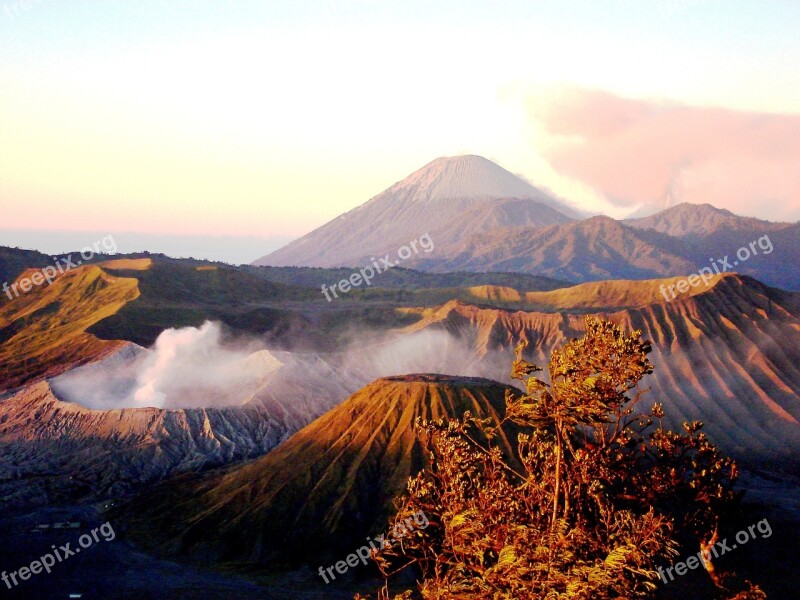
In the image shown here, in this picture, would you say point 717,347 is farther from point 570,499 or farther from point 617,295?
point 570,499

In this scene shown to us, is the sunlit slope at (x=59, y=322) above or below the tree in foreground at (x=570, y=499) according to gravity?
above

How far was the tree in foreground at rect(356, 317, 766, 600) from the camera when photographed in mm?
17516

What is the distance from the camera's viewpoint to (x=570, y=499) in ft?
66.6

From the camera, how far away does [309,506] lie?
7906 cm

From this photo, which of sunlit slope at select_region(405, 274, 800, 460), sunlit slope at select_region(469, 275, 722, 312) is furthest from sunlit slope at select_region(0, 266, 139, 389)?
sunlit slope at select_region(469, 275, 722, 312)

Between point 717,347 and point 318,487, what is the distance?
89069 mm

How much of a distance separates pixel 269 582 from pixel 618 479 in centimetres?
5201

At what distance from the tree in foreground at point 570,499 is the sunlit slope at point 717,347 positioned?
4092 inches

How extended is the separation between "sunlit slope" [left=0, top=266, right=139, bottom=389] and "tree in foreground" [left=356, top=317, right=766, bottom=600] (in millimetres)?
118990

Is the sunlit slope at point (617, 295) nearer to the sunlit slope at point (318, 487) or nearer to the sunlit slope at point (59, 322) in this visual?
the sunlit slope at point (318, 487)

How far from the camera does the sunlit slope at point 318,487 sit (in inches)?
2963

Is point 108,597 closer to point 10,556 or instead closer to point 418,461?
point 10,556

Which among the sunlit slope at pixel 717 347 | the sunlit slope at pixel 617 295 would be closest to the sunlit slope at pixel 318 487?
the sunlit slope at pixel 717 347

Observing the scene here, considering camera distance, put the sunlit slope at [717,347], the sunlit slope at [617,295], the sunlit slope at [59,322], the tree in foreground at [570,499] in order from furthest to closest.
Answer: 1. the sunlit slope at [617,295]
2. the sunlit slope at [59,322]
3. the sunlit slope at [717,347]
4. the tree in foreground at [570,499]
